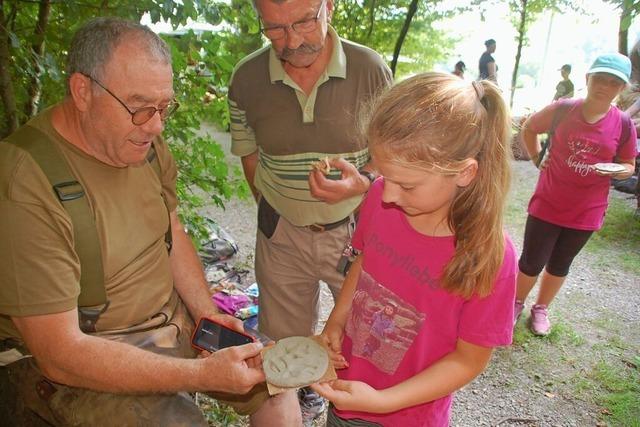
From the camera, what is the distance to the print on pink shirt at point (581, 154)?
11.4 ft

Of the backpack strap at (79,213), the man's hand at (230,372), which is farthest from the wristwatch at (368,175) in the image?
the backpack strap at (79,213)

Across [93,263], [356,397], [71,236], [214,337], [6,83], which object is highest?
[6,83]

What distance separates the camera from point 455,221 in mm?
1542

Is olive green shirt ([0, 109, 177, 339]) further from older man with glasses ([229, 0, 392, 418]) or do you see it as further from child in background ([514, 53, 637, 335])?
child in background ([514, 53, 637, 335])

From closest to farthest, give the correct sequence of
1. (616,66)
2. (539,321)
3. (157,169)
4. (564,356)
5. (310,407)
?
(157,169) < (310,407) < (616,66) < (564,356) < (539,321)

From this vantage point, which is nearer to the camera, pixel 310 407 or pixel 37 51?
pixel 37 51

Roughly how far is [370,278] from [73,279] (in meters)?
1.07

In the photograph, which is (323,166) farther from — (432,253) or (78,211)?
(78,211)

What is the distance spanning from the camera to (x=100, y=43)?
66.2 inches

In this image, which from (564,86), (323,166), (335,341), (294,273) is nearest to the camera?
(335,341)

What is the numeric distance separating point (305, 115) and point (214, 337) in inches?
45.9

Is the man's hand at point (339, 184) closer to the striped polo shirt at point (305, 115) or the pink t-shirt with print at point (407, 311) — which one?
the striped polo shirt at point (305, 115)

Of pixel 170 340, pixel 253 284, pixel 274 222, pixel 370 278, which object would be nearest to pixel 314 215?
pixel 274 222

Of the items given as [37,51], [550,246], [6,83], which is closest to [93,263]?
[6,83]
